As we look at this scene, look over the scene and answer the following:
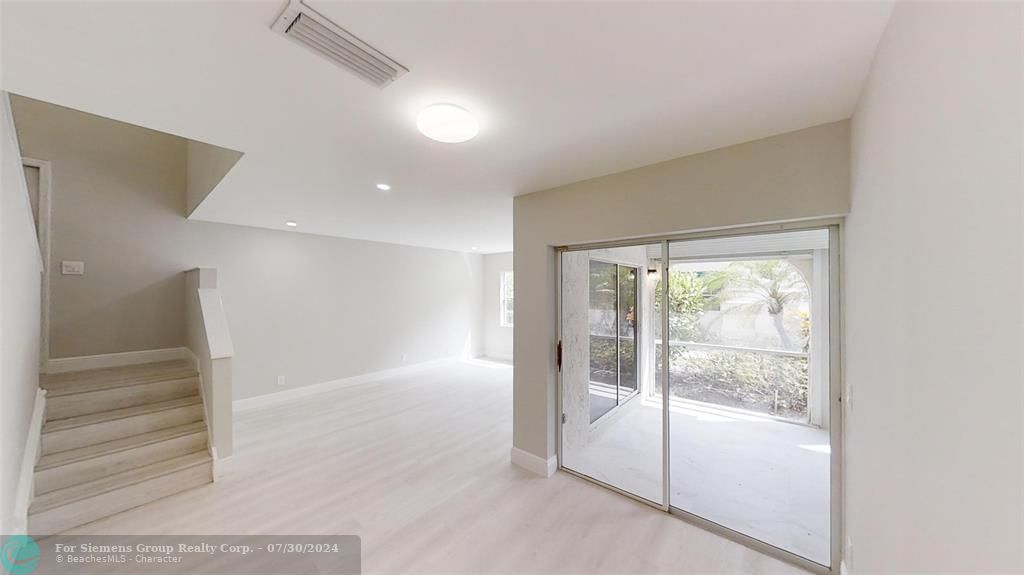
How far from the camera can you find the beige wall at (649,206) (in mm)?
1702

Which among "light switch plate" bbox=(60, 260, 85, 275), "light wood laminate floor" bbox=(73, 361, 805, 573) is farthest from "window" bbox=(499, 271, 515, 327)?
"light switch plate" bbox=(60, 260, 85, 275)

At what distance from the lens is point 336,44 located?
1132mm

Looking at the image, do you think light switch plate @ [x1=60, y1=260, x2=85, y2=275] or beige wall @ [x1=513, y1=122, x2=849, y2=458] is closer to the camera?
beige wall @ [x1=513, y1=122, x2=849, y2=458]

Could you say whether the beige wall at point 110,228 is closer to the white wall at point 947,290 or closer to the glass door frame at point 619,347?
the glass door frame at point 619,347

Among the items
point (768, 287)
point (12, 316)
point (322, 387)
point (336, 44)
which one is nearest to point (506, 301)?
point (322, 387)

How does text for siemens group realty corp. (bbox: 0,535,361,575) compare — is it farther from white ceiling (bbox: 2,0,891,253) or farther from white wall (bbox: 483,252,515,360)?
white wall (bbox: 483,252,515,360)

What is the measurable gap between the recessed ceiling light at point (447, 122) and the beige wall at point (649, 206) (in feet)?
Result: 4.01

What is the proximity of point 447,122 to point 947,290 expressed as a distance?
5.40 feet

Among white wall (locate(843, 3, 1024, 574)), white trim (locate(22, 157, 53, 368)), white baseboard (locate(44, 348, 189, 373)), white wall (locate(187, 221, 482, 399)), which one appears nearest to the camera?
white wall (locate(843, 3, 1024, 574))

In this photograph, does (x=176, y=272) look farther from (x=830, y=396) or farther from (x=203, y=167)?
(x=830, y=396)

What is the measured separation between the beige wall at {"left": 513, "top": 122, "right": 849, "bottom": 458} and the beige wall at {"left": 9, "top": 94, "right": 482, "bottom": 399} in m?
3.62

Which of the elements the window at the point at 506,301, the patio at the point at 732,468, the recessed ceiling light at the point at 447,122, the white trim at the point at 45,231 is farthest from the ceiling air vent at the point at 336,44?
the window at the point at 506,301

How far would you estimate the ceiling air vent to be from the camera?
3.35 feet

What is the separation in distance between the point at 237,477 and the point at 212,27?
3215 mm
